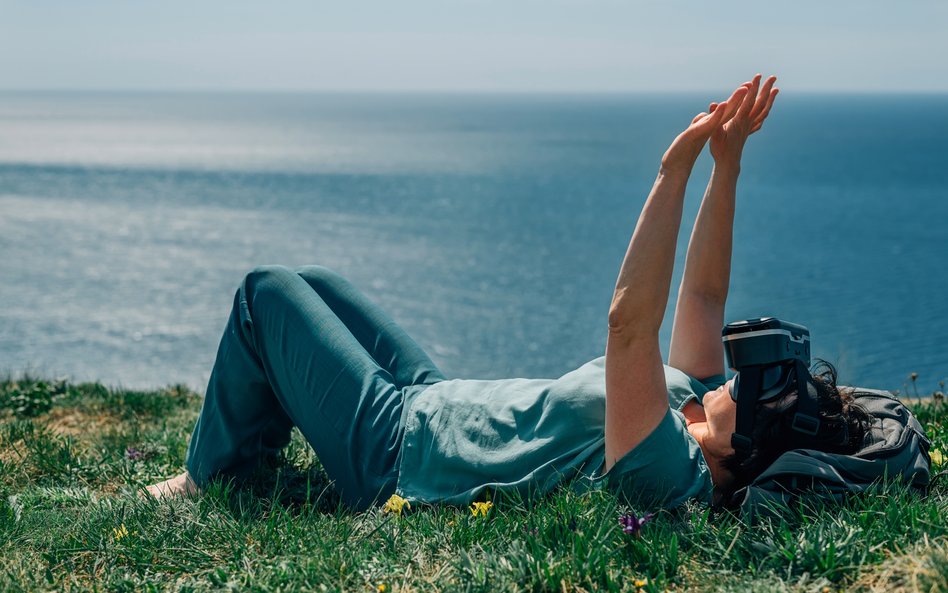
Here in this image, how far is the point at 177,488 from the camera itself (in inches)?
166

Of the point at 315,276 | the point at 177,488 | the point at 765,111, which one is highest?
the point at 765,111

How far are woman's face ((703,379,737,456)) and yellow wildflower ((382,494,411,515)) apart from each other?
130 cm

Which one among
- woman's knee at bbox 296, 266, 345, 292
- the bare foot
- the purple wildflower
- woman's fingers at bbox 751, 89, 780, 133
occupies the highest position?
woman's fingers at bbox 751, 89, 780, 133

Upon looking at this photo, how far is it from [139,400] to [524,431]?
4224 mm

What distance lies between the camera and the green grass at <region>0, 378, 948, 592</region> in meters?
2.96

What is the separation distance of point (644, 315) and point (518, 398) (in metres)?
0.83

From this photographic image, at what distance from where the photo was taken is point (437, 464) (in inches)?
154

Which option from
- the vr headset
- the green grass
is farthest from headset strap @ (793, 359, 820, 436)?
the green grass

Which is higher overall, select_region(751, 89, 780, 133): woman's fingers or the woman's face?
select_region(751, 89, 780, 133): woman's fingers

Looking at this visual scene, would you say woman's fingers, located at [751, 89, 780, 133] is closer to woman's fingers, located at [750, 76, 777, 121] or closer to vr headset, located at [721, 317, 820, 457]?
woman's fingers, located at [750, 76, 777, 121]

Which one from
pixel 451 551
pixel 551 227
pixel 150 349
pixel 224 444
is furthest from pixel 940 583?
pixel 551 227

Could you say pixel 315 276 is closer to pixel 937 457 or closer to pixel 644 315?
pixel 644 315

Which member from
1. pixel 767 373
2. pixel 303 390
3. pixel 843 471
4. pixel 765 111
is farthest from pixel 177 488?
pixel 765 111

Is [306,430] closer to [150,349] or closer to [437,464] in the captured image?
[437,464]
